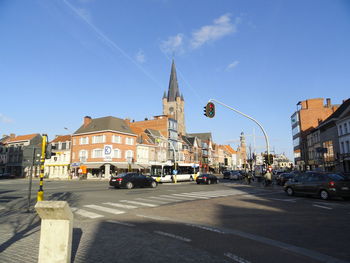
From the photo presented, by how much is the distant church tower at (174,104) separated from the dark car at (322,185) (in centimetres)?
8015

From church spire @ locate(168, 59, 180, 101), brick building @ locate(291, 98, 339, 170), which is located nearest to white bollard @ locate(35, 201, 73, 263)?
Result: brick building @ locate(291, 98, 339, 170)

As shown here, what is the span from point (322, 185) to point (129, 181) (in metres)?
14.7

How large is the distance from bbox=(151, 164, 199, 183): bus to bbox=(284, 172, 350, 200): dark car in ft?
68.2

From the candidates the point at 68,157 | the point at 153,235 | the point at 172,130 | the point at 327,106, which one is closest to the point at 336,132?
the point at 327,106

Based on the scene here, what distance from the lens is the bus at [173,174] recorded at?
116ft

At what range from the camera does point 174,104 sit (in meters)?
97.8

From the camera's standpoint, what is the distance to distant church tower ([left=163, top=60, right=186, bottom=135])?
97188 millimetres

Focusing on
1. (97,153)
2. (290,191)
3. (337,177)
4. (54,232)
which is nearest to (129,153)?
(97,153)

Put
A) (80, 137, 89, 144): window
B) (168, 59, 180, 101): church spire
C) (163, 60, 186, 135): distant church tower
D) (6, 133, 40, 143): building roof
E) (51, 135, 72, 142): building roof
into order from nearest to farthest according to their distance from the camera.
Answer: (80, 137, 89, 144): window, (51, 135, 72, 142): building roof, (6, 133, 40, 143): building roof, (163, 60, 186, 135): distant church tower, (168, 59, 180, 101): church spire

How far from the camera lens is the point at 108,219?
8.76m

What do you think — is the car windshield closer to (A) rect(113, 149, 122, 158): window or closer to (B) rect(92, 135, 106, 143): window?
(A) rect(113, 149, 122, 158): window

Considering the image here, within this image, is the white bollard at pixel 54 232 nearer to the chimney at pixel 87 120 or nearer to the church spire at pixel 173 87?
the chimney at pixel 87 120

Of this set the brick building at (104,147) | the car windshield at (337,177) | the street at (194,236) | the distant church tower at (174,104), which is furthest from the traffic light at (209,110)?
the distant church tower at (174,104)

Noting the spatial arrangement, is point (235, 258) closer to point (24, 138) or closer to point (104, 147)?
point (104, 147)
